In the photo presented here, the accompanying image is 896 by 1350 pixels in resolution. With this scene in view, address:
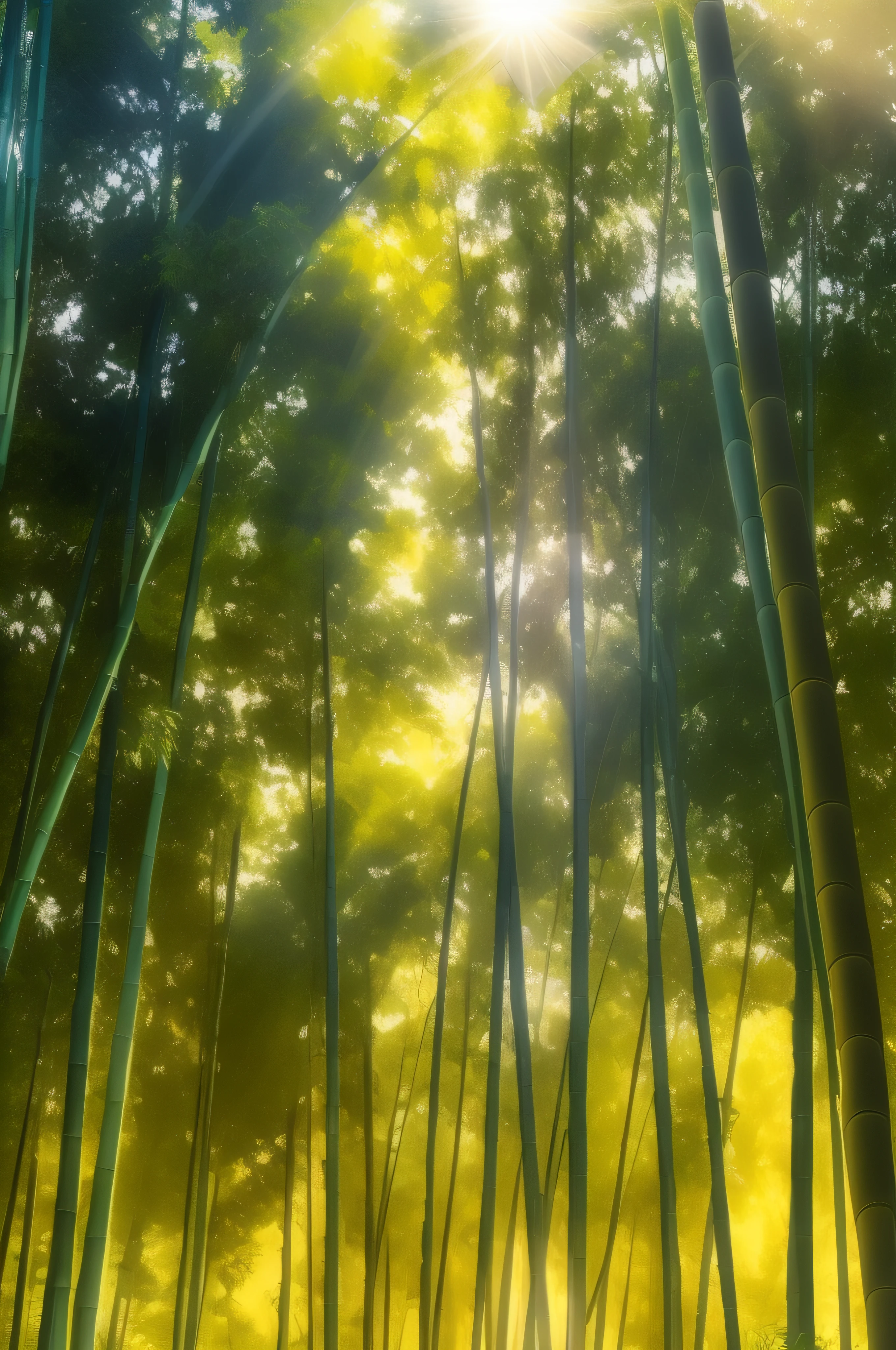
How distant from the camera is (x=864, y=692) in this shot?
3.75 m

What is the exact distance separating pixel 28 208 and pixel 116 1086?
236 cm

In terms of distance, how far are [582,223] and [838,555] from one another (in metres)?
1.73

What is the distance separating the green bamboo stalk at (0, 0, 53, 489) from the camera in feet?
6.94

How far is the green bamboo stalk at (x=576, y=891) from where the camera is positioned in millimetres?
2592

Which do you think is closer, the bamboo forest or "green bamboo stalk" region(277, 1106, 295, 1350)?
the bamboo forest

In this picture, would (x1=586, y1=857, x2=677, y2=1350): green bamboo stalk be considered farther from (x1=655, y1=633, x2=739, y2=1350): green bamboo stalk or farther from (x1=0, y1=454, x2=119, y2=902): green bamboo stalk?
(x1=0, y1=454, x2=119, y2=902): green bamboo stalk

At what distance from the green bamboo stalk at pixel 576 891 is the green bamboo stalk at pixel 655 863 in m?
0.26

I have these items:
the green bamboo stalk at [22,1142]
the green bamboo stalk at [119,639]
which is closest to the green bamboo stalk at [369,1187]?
the green bamboo stalk at [22,1142]

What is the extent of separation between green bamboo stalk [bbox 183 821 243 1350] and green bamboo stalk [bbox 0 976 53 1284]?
2.91 ft

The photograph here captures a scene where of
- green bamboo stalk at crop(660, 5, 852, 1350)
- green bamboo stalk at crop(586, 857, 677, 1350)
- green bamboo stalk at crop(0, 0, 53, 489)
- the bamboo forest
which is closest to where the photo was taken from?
green bamboo stalk at crop(660, 5, 852, 1350)

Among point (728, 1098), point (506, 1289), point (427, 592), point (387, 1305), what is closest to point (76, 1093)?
point (427, 592)

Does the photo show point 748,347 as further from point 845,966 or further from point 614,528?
point 614,528

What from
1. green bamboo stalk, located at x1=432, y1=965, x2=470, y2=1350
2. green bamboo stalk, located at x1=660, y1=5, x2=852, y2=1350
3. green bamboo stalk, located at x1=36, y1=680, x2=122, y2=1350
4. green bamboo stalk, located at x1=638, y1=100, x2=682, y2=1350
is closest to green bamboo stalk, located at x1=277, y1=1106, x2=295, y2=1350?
green bamboo stalk, located at x1=432, y1=965, x2=470, y2=1350

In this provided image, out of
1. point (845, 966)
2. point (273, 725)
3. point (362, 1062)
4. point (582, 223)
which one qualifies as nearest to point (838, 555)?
point (582, 223)
